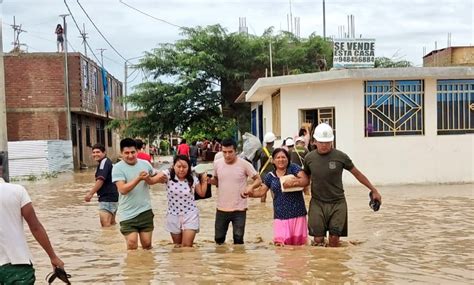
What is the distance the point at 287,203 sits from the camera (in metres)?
7.18

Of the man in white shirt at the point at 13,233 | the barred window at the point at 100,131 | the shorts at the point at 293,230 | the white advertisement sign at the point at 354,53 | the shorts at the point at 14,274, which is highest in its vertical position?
the white advertisement sign at the point at 354,53

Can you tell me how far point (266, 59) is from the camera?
30.4 metres

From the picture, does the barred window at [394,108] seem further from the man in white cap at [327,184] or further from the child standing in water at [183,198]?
the child standing in water at [183,198]

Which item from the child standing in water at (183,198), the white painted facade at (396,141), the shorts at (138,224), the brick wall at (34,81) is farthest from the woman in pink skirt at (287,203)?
the brick wall at (34,81)

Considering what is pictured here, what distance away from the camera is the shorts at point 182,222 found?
733 centimetres

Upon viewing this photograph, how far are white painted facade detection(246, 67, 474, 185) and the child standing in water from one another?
9.75 m

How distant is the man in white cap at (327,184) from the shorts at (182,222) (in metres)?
1.36

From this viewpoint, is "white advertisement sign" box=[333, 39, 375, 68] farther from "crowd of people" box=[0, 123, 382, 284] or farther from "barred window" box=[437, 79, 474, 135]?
"crowd of people" box=[0, 123, 382, 284]

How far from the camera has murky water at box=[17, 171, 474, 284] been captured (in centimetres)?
627

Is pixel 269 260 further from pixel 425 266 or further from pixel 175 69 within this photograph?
pixel 175 69

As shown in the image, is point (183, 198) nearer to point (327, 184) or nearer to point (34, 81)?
point (327, 184)

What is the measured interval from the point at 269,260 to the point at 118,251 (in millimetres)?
2163

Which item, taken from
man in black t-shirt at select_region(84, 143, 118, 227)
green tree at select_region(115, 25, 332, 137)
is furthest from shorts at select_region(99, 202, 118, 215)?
green tree at select_region(115, 25, 332, 137)

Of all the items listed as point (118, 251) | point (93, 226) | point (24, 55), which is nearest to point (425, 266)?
point (118, 251)
